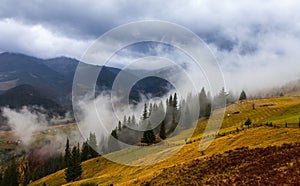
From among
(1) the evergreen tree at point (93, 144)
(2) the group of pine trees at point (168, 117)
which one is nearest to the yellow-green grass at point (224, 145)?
(2) the group of pine trees at point (168, 117)

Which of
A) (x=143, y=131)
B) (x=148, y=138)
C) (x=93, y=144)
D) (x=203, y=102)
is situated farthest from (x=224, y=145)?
(x=203, y=102)

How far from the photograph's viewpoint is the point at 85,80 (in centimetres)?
3394

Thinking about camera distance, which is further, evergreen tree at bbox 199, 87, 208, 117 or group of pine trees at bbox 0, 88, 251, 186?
evergreen tree at bbox 199, 87, 208, 117

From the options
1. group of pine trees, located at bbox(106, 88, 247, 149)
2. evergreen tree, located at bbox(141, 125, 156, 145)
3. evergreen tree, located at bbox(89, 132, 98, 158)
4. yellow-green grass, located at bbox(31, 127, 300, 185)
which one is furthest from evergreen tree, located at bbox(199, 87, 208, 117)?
yellow-green grass, located at bbox(31, 127, 300, 185)

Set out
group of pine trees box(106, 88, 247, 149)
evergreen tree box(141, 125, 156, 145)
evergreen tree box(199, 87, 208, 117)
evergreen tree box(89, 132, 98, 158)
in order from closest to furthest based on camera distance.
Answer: evergreen tree box(141, 125, 156, 145), group of pine trees box(106, 88, 247, 149), evergreen tree box(89, 132, 98, 158), evergreen tree box(199, 87, 208, 117)

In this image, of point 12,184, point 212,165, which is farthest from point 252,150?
point 12,184

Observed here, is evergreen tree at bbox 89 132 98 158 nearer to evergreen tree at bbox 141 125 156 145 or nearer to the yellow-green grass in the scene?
evergreen tree at bbox 141 125 156 145

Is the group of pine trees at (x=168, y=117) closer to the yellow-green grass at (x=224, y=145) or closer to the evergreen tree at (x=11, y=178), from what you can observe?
the evergreen tree at (x=11, y=178)

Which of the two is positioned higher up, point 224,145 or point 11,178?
point 224,145

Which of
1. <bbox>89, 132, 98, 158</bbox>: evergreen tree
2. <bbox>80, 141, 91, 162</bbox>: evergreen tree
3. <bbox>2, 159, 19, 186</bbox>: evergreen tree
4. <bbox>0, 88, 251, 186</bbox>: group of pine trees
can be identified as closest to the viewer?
<bbox>0, 88, 251, 186</bbox>: group of pine trees

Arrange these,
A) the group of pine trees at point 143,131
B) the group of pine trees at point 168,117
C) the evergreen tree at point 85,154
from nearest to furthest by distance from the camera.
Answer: the group of pine trees at point 143,131 < the group of pine trees at point 168,117 < the evergreen tree at point 85,154

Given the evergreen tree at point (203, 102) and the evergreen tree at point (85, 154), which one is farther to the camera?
the evergreen tree at point (203, 102)

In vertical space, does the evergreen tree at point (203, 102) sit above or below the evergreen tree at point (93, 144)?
above

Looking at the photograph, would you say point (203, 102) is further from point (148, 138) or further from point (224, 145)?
point (224, 145)
